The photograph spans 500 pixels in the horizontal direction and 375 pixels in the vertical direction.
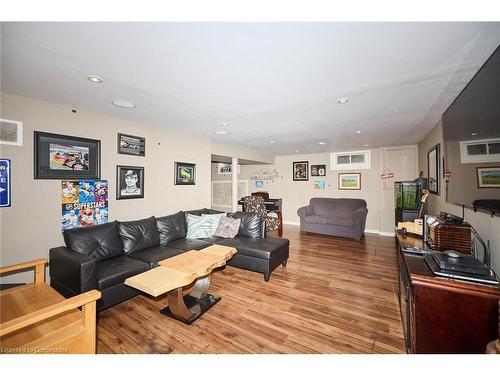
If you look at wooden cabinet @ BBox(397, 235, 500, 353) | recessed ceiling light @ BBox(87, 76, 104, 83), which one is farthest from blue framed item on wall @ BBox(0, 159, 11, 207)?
wooden cabinet @ BBox(397, 235, 500, 353)

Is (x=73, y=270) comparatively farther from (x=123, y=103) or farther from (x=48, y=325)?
(x=123, y=103)

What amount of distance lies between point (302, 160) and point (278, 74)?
5.39 m

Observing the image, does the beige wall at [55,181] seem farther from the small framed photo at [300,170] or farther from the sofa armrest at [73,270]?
the small framed photo at [300,170]

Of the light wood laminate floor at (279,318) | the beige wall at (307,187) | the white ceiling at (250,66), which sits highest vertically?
the white ceiling at (250,66)

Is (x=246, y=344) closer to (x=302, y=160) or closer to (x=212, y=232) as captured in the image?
(x=212, y=232)

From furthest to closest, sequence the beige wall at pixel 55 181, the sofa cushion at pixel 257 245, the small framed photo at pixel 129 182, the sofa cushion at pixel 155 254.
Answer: the small framed photo at pixel 129 182
the sofa cushion at pixel 257 245
the sofa cushion at pixel 155 254
the beige wall at pixel 55 181

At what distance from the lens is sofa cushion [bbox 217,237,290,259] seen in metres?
2.92

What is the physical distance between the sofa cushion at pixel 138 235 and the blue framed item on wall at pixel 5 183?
1104mm

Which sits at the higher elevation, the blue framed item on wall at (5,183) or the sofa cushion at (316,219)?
the blue framed item on wall at (5,183)

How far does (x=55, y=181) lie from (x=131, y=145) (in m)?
1.07

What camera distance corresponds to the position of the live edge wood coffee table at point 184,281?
5.73 ft

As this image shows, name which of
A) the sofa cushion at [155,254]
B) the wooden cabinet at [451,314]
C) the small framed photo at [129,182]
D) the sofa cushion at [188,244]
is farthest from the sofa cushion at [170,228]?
the wooden cabinet at [451,314]

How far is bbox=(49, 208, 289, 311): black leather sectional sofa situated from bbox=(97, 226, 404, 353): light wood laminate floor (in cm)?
25

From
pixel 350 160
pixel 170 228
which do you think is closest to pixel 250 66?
pixel 170 228
